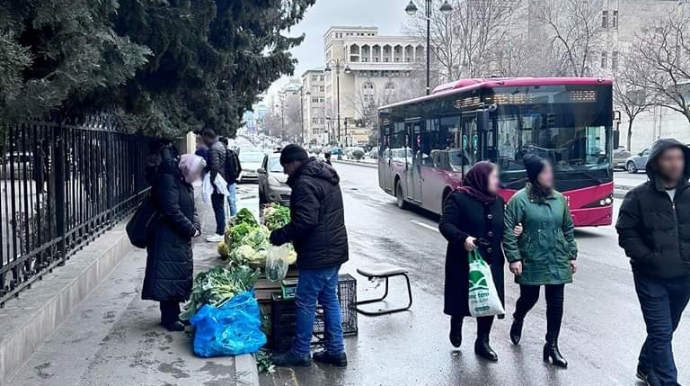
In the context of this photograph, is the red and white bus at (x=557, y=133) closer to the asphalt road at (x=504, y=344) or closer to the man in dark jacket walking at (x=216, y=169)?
the asphalt road at (x=504, y=344)

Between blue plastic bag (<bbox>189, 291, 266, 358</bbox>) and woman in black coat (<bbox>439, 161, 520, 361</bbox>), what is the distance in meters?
1.73

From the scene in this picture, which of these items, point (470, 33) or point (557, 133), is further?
point (470, 33)

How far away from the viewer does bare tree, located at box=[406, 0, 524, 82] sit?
136 feet

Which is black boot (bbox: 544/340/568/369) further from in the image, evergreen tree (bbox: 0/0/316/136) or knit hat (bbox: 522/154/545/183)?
evergreen tree (bbox: 0/0/316/136)

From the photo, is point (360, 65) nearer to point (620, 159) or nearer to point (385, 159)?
point (620, 159)

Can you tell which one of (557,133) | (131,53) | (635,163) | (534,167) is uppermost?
(131,53)

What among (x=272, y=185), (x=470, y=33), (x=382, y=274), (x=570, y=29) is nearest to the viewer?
(x=382, y=274)

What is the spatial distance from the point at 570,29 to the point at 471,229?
3708 centimetres

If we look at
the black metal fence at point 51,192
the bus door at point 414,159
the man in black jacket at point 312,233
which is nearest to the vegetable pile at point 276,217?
the black metal fence at point 51,192

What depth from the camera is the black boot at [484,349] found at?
5.84m

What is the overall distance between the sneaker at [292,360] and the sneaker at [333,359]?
0.48 ft

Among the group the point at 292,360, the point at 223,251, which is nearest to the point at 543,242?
the point at 292,360

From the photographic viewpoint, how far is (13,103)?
3.91 meters

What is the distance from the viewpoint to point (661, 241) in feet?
15.7
